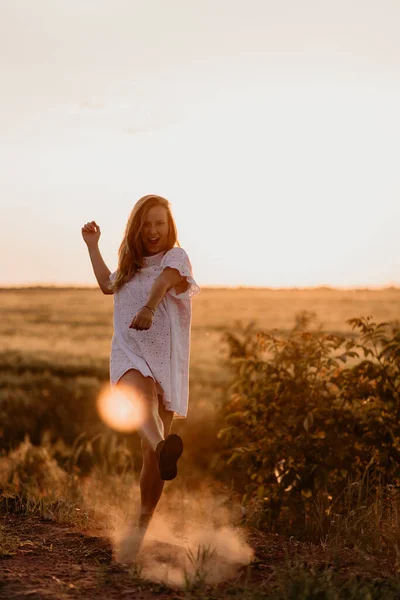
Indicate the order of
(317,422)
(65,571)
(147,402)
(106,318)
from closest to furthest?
(65,571) < (147,402) < (317,422) < (106,318)

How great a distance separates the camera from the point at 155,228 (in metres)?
4.82

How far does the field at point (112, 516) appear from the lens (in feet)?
12.5

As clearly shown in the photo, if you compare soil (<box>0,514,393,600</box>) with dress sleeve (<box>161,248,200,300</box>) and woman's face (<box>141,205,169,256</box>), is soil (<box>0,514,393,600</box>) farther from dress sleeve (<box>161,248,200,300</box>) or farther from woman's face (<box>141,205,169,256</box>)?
woman's face (<box>141,205,169,256</box>)

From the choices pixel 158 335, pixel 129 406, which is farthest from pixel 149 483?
pixel 158 335

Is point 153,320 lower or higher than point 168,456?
higher

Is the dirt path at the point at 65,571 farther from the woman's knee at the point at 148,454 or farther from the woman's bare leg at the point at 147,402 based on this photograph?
the woman's bare leg at the point at 147,402

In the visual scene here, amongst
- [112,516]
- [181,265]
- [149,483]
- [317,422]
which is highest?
[181,265]

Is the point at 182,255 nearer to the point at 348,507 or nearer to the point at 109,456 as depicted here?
the point at 348,507

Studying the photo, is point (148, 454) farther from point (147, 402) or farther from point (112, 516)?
point (112, 516)

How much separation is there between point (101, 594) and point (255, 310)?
29.2 meters

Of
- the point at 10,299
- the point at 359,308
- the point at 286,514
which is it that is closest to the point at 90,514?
the point at 286,514

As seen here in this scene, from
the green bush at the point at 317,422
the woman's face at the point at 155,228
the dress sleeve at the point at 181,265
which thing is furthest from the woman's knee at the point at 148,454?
the green bush at the point at 317,422

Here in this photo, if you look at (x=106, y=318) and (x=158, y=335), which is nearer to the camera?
(x=158, y=335)

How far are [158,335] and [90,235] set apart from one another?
89 cm
